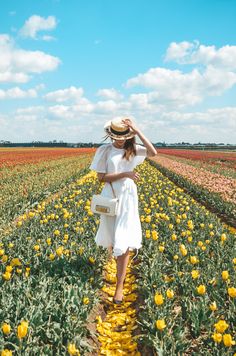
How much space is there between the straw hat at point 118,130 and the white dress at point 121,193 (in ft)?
0.77

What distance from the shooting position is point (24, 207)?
38.1 feet


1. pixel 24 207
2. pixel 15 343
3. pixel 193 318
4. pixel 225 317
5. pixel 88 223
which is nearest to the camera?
pixel 15 343

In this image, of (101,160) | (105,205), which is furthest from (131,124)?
(105,205)

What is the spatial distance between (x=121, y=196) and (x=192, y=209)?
203 inches

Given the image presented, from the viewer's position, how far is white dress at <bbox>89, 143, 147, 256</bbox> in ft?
14.8

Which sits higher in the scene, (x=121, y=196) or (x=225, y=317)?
(x=121, y=196)

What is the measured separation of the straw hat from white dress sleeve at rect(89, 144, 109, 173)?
0.26m

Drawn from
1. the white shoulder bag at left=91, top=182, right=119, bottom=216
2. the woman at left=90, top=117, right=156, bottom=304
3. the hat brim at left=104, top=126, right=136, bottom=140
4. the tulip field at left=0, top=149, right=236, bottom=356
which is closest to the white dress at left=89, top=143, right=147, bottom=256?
the woman at left=90, top=117, right=156, bottom=304

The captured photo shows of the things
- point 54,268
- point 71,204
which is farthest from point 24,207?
point 54,268

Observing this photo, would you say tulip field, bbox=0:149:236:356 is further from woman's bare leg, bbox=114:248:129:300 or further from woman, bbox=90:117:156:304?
woman, bbox=90:117:156:304

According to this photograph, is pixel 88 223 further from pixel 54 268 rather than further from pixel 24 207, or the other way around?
pixel 24 207

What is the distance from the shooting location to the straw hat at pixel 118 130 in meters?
4.28

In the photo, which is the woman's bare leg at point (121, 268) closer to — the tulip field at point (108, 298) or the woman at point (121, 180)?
the woman at point (121, 180)

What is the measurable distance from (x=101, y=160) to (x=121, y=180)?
0.36m
